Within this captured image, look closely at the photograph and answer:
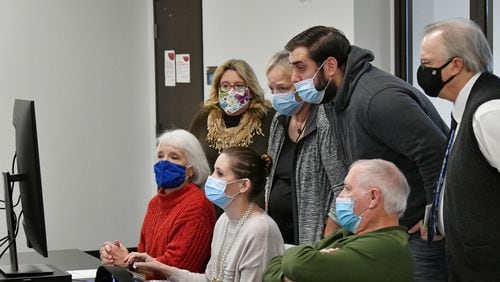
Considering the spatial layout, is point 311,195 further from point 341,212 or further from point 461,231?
point 461,231

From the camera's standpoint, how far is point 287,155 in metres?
3.57

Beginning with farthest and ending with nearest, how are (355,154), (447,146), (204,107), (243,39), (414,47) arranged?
(243,39)
(414,47)
(204,107)
(355,154)
(447,146)

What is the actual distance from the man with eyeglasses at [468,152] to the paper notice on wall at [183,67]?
13.7 ft

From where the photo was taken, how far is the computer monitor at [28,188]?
270cm

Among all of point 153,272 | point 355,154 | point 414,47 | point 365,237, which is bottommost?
point 153,272

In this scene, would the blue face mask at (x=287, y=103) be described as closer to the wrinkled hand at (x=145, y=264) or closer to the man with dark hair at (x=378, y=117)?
the man with dark hair at (x=378, y=117)

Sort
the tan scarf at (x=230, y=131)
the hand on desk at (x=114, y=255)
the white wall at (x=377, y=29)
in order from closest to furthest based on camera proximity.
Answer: the hand on desk at (x=114, y=255) < the tan scarf at (x=230, y=131) < the white wall at (x=377, y=29)

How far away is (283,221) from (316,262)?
88 cm

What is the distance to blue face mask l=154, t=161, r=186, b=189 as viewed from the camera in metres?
3.72

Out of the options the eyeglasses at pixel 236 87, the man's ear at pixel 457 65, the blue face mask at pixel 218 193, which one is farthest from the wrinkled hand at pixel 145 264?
the man's ear at pixel 457 65

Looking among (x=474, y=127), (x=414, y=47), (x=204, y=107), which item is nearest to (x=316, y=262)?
(x=474, y=127)

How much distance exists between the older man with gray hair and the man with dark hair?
125mm

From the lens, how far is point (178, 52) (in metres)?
6.95

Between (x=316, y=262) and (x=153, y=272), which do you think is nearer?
(x=316, y=262)
